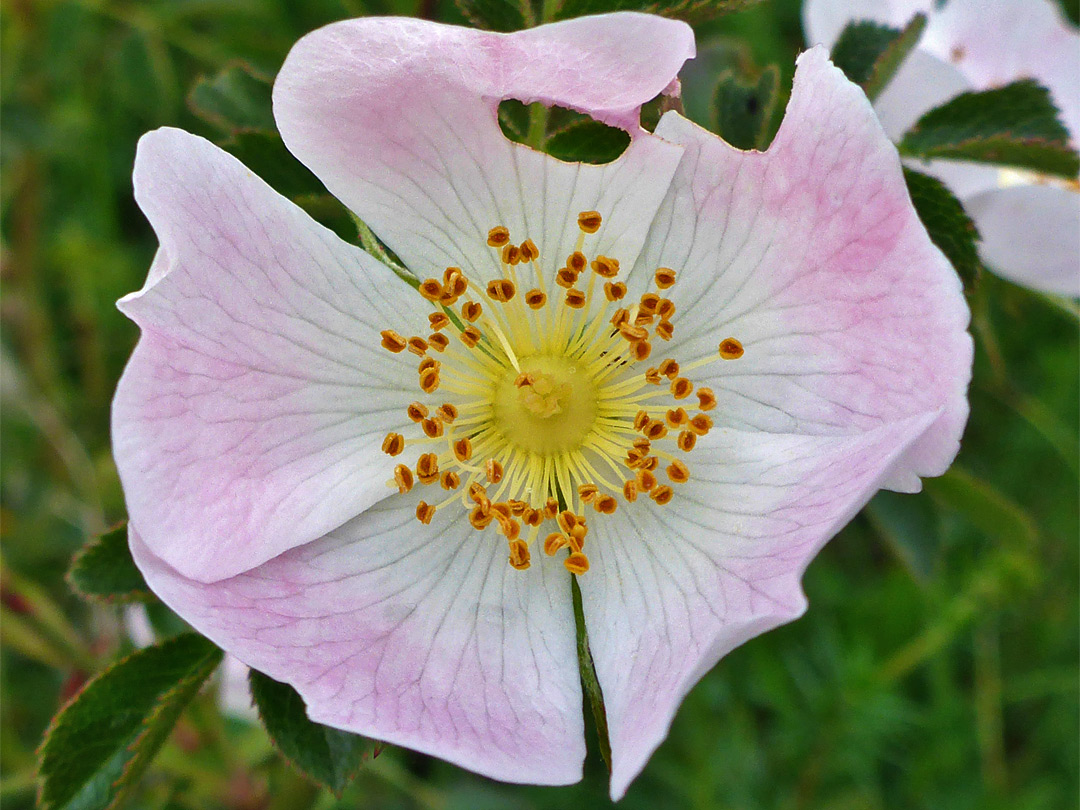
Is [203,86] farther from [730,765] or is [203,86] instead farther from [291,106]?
[730,765]

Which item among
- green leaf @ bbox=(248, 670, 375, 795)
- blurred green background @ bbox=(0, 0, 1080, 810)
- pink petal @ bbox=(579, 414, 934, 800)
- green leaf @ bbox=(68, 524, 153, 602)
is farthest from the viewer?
blurred green background @ bbox=(0, 0, 1080, 810)

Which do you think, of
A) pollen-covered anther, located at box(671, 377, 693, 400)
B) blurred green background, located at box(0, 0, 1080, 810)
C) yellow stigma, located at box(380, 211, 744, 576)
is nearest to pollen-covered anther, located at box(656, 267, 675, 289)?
yellow stigma, located at box(380, 211, 744, 576)

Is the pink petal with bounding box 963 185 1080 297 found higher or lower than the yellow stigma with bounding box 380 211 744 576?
higher

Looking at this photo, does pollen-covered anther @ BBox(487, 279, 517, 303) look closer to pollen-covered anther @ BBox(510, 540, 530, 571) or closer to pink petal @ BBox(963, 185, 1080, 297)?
pollen-covered anther @ BBox(510, 540, 530, 571)

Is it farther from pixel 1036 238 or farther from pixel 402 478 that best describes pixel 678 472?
pixel 1036 238

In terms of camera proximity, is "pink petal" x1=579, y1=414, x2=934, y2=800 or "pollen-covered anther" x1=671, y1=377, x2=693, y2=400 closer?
"pink petal" x1=579, y1=414, x2=934, y2=800

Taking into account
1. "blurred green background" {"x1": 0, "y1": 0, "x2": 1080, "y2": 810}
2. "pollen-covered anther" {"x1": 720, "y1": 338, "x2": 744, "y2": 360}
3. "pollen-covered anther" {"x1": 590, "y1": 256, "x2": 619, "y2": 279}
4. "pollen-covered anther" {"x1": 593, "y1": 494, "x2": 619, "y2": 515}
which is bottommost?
"blurred green background" {"x1": 0, "y1": 0, "x2": 1080, "y2": 810}
